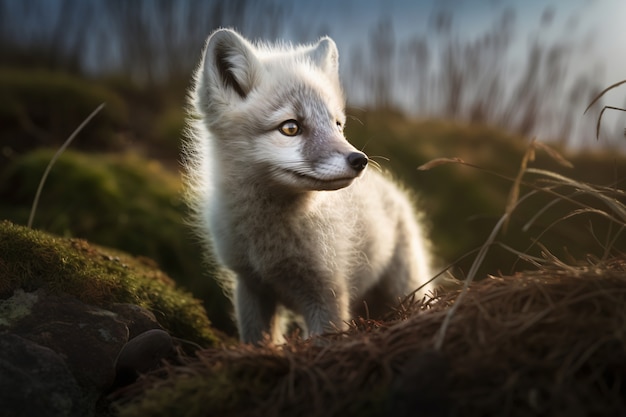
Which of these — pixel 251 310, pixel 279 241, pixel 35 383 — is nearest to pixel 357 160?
pixel 279 241

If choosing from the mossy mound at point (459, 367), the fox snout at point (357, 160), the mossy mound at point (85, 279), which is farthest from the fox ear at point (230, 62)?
the mossy mound at point (459, 367)

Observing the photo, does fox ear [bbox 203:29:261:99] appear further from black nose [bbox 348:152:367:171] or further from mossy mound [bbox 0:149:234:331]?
mossy mound [bbox 0:149:234:331]

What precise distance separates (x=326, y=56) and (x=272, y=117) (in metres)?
0.81

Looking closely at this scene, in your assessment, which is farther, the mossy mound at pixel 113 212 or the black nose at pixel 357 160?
the mossy mound at pixel 113 212

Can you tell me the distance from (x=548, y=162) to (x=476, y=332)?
24.2 ft

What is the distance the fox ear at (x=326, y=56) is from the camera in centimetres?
352

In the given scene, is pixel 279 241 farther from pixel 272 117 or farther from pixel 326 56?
pixel 326 56

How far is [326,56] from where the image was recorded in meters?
3.53

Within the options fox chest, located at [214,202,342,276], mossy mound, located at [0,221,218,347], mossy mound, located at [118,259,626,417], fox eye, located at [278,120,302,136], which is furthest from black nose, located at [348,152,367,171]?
mossy mound, located at [0,221,218,347]

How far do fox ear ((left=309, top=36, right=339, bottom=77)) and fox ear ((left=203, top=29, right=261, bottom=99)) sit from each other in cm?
53

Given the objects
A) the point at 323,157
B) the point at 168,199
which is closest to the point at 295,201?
the point at 323,157

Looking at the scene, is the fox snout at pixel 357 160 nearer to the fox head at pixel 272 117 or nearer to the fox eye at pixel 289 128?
the fox head at pixel 272 117

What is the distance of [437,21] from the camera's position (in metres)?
10.5

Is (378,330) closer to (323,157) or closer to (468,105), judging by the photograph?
(323,157)
